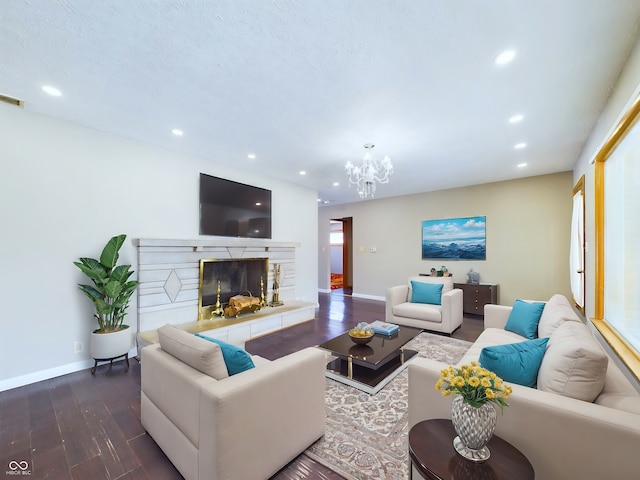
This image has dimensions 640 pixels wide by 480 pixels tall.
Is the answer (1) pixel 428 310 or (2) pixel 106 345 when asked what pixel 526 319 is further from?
(2) pixel 106 345

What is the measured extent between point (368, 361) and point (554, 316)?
163 centimetres

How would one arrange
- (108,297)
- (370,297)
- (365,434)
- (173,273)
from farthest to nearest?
(370,297), (173,273), (108,297), (365,434)

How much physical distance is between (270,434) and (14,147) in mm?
3570

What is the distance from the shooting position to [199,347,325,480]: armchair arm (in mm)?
1285

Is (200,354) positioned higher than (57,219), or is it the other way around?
(57,219)

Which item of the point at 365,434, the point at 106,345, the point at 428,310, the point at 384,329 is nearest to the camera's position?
the point at 365,434

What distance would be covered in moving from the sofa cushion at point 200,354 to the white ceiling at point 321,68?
6.34 feet

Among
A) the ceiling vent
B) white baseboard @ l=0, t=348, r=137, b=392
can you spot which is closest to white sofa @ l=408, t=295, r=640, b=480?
white baseboard @ l=0, t=348, r=137, b=392

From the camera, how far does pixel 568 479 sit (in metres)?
1.11

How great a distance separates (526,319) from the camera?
2.77 meters

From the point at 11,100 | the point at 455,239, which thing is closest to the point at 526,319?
the point at 455,239

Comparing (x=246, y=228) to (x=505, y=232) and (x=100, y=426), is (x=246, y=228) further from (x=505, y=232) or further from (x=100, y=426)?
(x=505, y=232)

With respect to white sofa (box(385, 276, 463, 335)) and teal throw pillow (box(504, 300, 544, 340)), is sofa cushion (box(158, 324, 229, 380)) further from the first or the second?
white sofa (box(385, 276, 463, 335))

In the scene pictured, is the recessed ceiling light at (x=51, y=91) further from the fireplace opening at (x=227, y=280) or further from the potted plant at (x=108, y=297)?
the fireplace opening at (x=227, y=280)
